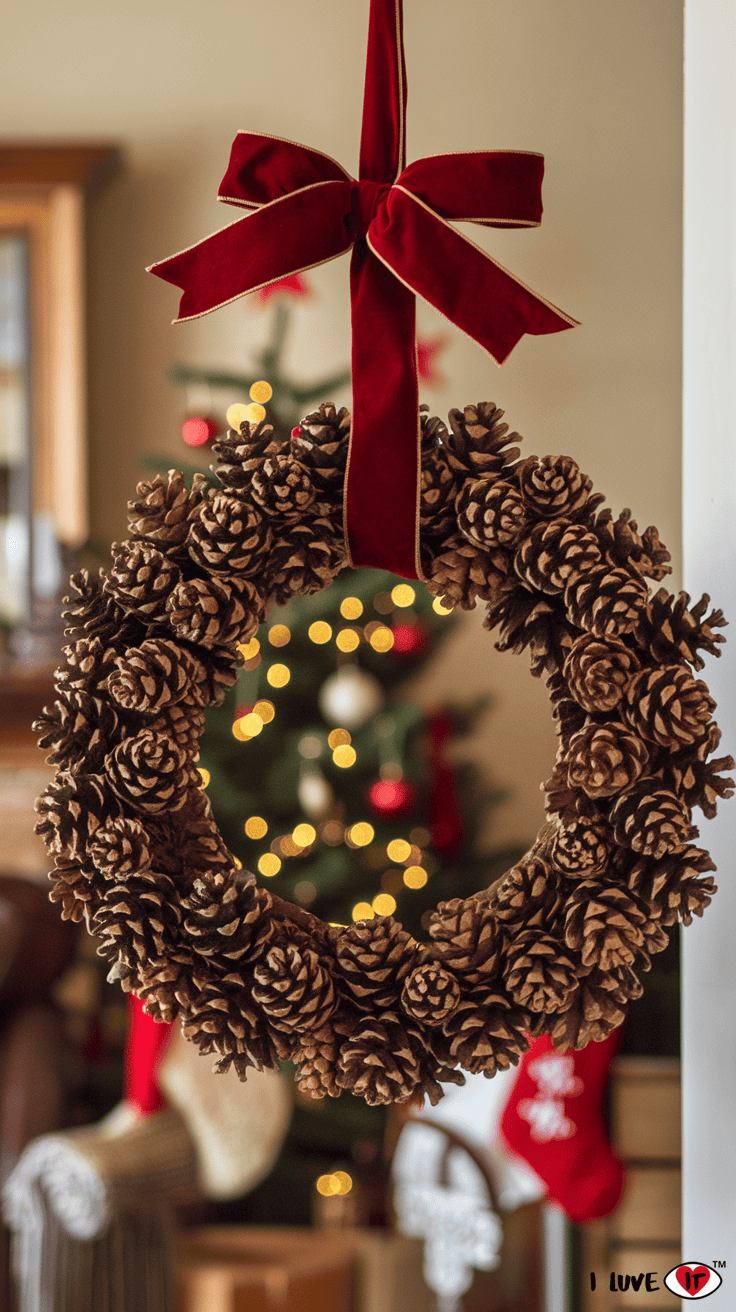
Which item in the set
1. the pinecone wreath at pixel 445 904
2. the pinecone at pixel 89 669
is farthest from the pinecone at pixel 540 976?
the pinecone at pixel 89 669

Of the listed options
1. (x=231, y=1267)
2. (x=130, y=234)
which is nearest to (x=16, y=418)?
(x=130, y=234)

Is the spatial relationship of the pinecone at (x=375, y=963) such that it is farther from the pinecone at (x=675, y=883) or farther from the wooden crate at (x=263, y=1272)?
the wooden crate at (x=263, y=1272)

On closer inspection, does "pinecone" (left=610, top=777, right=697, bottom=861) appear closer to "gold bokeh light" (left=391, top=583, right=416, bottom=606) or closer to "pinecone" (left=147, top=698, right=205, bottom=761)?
"pinecone" (left=147, top=698, right=205, bottom=761)

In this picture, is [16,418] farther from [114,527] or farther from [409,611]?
[409,611]

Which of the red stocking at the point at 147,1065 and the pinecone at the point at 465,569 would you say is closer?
the pinecone at the point at 465,569

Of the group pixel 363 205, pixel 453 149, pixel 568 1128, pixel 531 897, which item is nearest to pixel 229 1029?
pixel 531 897

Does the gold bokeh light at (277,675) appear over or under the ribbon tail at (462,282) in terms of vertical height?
under
